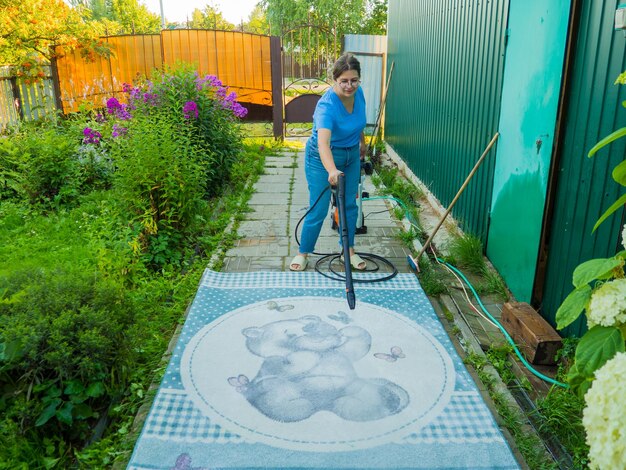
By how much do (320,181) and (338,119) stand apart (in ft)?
1.74

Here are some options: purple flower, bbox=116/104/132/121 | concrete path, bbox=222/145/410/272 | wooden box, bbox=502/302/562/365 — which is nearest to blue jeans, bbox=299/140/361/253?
concrete path, bbox=222/145/410/272

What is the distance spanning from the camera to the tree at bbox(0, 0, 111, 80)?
8.81 m

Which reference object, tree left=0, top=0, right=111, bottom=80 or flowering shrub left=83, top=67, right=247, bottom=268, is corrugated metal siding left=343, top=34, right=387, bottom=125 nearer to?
tree left=0, top=0, right=111, bottom=80

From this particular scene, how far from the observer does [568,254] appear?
325 centimetres

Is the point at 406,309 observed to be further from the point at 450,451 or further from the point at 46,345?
the point at 46,345

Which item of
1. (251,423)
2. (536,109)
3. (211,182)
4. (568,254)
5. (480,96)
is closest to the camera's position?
(251,423)

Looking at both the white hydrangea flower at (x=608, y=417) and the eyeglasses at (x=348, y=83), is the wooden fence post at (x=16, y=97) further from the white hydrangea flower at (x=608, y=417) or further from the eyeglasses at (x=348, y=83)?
the white hydrangea flower at (x=608, y=417)

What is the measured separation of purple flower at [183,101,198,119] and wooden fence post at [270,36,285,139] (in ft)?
13.9

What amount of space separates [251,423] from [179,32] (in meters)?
9.23

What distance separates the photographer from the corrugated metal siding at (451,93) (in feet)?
15.4

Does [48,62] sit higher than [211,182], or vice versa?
[48,62]

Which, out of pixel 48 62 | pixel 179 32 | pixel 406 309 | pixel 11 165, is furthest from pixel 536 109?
pixel 48 62

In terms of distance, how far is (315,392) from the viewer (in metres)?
2.85

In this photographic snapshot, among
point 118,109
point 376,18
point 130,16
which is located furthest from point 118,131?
point 130,16
